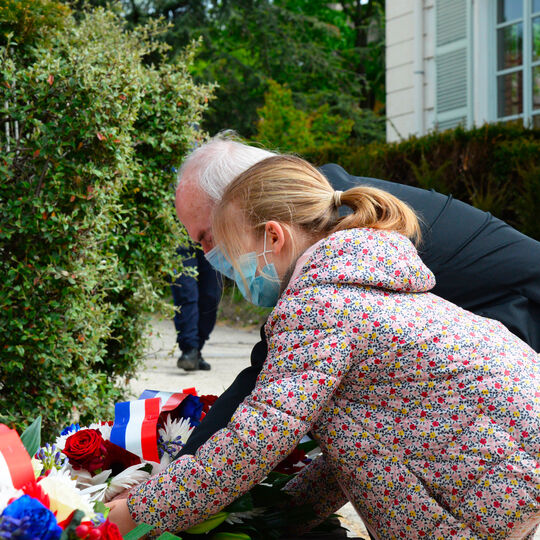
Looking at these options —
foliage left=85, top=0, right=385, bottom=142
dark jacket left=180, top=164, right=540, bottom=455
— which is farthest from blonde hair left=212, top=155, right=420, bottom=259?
foliage left=85, top=0, right=385, bottom=142

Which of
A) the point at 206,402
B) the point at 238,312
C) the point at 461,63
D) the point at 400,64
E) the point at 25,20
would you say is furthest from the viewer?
the point at 238,312

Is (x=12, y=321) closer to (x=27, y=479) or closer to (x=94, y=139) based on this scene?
(x=94, y=139)

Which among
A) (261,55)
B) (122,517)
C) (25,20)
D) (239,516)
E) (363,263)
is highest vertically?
(261,55)

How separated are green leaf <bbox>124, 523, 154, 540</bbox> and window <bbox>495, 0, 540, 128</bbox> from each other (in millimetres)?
7196

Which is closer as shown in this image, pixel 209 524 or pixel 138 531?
pixel 138 531

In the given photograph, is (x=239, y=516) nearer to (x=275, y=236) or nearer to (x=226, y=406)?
(x=226, y=406)

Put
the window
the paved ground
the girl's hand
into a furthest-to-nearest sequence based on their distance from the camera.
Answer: the window
the paved ground
the girl's hand

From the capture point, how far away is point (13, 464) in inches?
58.8

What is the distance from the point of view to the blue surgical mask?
192 cm

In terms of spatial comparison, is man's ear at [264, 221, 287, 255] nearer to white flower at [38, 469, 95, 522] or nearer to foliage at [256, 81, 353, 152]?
white flower at [38, 469, 95, 522]

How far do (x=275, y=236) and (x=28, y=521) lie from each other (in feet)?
2.93

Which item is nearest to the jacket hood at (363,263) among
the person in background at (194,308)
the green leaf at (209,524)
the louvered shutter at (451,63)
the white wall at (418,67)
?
the green leaf at (209,524)

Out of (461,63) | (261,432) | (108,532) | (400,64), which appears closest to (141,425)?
(261,432)

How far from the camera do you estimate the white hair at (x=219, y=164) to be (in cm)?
229
